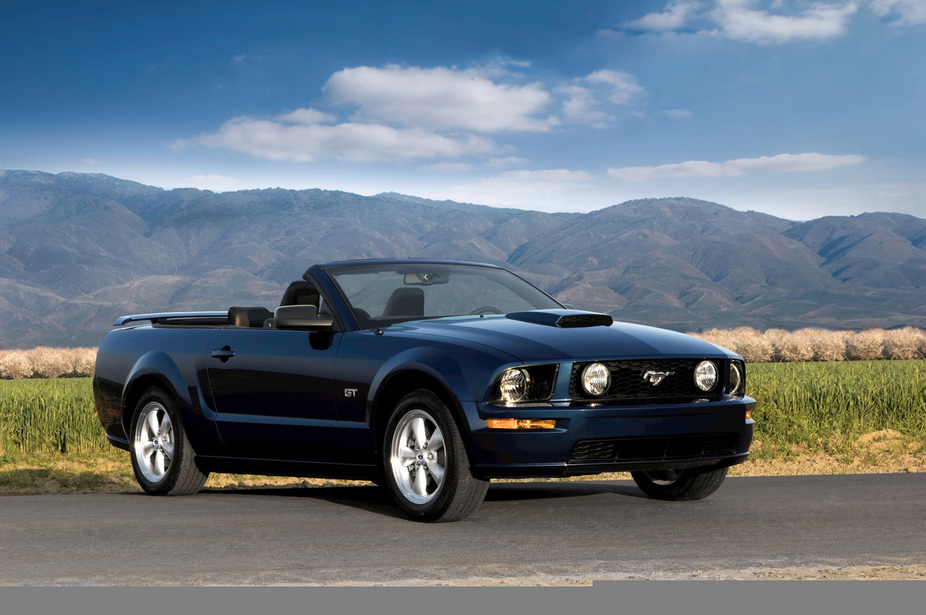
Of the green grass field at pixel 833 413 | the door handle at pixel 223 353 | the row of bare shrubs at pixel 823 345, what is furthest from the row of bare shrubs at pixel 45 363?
the door handle at pixel 223 353

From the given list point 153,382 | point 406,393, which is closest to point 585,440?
point 406,393

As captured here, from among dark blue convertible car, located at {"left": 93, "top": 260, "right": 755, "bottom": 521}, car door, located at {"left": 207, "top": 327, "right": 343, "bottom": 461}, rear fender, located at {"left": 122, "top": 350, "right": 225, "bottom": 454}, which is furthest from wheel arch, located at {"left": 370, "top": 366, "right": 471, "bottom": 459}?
rear fender, located at {"left": 122, "top": 350, "right": 225, "bottom": 454}

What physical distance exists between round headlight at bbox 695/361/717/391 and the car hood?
7 cm

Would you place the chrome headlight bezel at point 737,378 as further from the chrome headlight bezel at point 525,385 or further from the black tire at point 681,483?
the chrome headlight bezel at point 525,385

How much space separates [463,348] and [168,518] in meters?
2.59

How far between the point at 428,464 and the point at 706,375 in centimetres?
187

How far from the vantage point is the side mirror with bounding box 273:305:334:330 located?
26.7 feet

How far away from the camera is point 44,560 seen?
6695 mm

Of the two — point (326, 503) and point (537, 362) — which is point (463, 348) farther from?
point (326, 503)

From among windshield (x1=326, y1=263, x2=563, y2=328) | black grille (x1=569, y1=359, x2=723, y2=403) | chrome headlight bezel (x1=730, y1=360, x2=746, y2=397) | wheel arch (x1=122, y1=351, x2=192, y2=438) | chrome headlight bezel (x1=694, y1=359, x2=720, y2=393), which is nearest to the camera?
black grille (x1=569, y1=359, x2=723, y2=403)

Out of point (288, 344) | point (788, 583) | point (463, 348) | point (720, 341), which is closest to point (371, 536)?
point (463, 348)

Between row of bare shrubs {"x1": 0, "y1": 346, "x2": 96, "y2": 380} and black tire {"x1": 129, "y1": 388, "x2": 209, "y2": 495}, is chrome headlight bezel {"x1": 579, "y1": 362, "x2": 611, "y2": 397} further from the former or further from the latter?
row of bare shrubs {"x1": 0, "y1": 346, "x2": 96, "y2": 380}

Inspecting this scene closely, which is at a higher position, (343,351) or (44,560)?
(343,351)

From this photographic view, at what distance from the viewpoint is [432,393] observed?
7.45 metres
